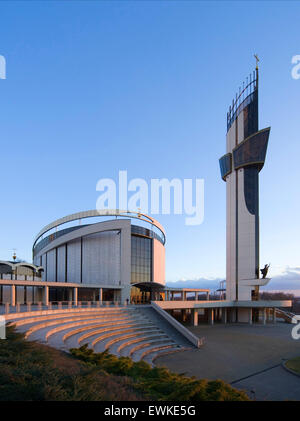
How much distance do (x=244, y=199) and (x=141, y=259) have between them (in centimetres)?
1723

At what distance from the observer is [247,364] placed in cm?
1686

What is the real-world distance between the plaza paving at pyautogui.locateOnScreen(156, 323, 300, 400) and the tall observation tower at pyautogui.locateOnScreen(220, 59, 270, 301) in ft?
58.7

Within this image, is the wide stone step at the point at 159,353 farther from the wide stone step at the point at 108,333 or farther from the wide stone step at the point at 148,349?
the wide stone step at the point at 108,333

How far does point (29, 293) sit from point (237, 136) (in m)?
35.9

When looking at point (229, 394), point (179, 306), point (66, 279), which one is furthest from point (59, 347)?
point (66, 279)

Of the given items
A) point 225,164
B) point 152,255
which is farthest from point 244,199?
point 152,255

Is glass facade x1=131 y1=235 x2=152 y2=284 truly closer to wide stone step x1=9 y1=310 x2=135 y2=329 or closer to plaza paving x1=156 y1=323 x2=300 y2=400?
wide stone step x1=9 y1=310 x2=135 y2=329

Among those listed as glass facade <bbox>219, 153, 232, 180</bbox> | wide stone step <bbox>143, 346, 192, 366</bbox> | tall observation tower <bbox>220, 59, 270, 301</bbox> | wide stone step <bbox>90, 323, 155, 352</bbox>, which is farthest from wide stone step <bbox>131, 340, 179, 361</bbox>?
glass facade <bbox>219, 153, 232, 180</bbox>

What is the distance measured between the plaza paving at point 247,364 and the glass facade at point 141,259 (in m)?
15.5

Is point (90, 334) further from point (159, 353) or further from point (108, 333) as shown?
point (159, 353)

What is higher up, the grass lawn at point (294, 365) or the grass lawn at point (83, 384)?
the grass lawn at point (83, 384)

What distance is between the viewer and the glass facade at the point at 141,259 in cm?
3900

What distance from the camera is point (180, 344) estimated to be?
21297mm

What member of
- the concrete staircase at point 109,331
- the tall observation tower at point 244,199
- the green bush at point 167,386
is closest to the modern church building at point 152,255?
the tall observation tower at point 244,199
